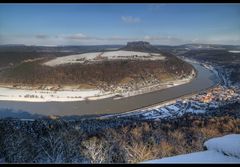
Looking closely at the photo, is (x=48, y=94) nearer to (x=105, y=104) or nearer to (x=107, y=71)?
(x=105, y=104)

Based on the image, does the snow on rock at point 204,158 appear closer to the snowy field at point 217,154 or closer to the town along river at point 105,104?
the snowy field at point 217,154

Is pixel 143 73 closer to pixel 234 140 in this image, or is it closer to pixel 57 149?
pixel 57 149

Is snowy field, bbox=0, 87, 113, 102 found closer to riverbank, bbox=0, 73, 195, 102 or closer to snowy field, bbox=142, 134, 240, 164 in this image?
riverbank, bbox=0, 73, 195, 102

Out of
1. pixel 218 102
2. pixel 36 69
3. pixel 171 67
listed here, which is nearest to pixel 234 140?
pixel 218 102

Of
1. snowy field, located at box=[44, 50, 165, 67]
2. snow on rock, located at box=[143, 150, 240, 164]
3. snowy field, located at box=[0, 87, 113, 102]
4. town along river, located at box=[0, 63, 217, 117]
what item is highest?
snowy field, located at box=[44, 50, 165, 67]

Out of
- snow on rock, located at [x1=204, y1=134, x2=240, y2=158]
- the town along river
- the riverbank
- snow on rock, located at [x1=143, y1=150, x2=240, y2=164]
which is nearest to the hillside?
the riverbank

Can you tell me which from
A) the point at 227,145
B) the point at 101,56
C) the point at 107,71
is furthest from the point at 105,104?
the point at 227,145
